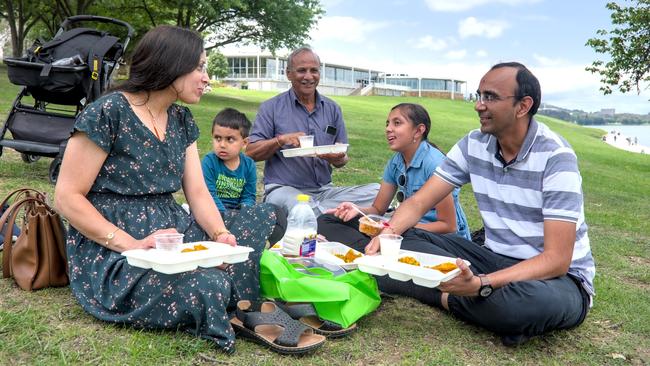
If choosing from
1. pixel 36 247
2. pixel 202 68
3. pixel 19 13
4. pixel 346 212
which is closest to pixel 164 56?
pixel 202 68

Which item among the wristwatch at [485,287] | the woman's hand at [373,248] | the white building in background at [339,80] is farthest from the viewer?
the white building in background at [339,80]

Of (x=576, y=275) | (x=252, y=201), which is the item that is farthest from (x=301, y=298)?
(x=252, y=201)

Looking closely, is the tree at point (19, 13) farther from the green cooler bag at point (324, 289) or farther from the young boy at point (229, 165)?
the green cooler bag at point (324, 289)

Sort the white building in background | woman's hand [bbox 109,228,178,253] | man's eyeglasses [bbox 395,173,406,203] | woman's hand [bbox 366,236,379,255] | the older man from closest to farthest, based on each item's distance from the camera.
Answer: woman's hand [bbox 109,228,178,253] → woman's hand [bbox 366,236,379,255] → man's eyeglasses [bbox 395,173,406,203] → the older man → the white building in background

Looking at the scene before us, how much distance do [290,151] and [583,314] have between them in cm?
254

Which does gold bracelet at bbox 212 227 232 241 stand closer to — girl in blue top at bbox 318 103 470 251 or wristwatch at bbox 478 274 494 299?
girl in blue top at bbox 318 103 470 251

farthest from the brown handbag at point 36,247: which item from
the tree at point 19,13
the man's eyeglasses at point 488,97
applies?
the tree at point 19,13

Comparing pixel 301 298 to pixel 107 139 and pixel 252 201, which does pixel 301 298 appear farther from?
pixel 252 201

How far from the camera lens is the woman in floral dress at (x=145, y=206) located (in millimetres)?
2877

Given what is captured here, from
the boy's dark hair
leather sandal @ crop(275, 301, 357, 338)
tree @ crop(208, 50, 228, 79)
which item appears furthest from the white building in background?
leather sandal @ crop(275, 301, 357, 338)

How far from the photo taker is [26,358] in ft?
8.71

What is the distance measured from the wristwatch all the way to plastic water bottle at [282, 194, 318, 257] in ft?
4.00

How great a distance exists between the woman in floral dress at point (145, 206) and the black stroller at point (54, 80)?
3.44 meters

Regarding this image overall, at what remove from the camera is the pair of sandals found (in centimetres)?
293
